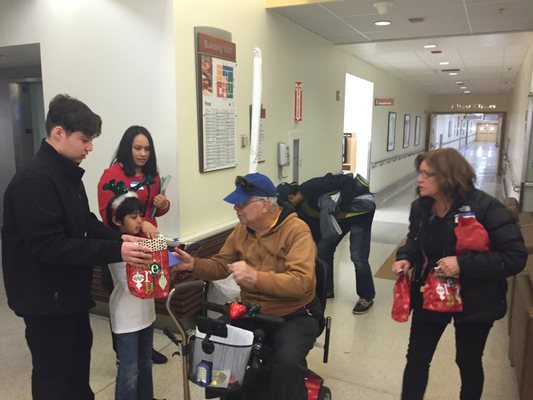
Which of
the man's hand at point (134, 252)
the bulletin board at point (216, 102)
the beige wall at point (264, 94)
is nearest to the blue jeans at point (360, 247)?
the beige wall at point (264, 94)

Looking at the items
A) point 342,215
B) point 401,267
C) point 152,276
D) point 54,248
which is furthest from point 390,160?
point 54,248

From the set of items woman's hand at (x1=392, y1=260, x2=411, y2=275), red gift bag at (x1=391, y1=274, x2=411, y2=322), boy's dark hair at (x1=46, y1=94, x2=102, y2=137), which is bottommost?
red gift bag at (x1=391, y1=274, x2=411, y2=322)

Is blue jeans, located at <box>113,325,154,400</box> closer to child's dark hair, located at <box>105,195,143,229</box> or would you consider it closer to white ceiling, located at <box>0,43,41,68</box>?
child's dark hair, located at <box>105,195,143,229</box>

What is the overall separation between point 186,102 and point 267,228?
1437mm

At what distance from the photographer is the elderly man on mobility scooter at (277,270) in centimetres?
185

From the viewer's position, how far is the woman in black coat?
1814mm

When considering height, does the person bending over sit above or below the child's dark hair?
below

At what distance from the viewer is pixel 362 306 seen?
373 cm

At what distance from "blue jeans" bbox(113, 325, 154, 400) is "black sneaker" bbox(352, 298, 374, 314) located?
2.05 meters

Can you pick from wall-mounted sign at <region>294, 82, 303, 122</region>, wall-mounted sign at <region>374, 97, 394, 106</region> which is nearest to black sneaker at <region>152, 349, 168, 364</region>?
wall-mounted sign at <region>294, 82, 303, 122</region>

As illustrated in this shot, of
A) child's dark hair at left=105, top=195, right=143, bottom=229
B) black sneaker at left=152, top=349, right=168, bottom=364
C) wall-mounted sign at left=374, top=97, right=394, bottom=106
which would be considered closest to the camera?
child's dark hair at left=105, top=195, right=143, bottom=229

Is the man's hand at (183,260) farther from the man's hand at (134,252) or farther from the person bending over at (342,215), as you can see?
the person bending over at (342,215)

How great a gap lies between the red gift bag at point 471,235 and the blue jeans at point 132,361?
1.43 meters

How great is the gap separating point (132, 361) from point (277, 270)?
2.51 feet
